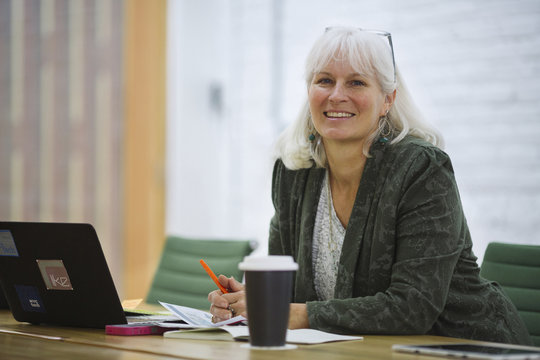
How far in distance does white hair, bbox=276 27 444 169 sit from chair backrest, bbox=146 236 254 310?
0.56 m

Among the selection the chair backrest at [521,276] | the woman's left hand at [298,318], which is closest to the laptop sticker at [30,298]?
the woman's left hand at [298,318]

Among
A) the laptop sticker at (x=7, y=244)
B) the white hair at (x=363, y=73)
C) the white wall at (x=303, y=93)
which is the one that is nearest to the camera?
the laptop sticker at (x=7, y=244)

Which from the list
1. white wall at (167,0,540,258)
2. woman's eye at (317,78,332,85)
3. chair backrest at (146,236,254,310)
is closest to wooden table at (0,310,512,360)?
woman's eye at (317,78,332,85)

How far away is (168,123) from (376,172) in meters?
2.45

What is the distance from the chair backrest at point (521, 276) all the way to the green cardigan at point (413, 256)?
0.15m

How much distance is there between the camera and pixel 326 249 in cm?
188

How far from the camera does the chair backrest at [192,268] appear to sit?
250 centimetres

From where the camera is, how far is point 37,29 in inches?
165

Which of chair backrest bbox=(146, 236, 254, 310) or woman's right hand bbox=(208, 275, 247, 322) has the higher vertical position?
woman's right hand bbox=(208, 275, 247, 322)

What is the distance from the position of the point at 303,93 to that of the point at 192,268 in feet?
4.69

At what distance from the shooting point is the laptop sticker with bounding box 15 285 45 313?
4.94 ft

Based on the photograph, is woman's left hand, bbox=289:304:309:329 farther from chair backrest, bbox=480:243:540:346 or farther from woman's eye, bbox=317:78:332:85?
chair backrest, bbox=480:243:540:346

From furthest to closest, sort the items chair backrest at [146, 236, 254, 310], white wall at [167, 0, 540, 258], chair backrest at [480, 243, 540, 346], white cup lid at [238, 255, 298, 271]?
white wall at [167, 0, 540, 258] → chair backrest at [146, 236, 254, 310] → chair backrest at [480, 243, 540, 346] → white cup lid at [238, 255, 298, 271]

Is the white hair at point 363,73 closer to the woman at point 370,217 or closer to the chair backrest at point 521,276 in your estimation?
the woman at point 370,217
